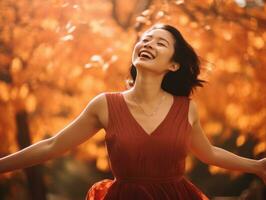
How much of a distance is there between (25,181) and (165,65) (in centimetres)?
128

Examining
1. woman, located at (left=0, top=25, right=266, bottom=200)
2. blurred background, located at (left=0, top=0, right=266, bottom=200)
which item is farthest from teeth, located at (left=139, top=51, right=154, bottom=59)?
blurred background, located at (left=0, top=0, right=266, bottom=200)

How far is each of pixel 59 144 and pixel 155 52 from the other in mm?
412

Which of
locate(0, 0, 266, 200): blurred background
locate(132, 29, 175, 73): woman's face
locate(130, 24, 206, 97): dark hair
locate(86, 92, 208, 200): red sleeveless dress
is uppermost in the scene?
locate(132, 29, 175, 73): woman's face

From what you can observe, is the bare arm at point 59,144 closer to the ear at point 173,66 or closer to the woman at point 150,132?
the woman at point 150,132

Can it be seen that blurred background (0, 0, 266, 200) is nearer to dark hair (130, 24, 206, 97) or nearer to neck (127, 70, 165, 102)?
dark hair (130, 24, 206, 97)

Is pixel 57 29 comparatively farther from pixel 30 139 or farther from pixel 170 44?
pixel 170 44

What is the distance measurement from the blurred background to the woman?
856 millimetres

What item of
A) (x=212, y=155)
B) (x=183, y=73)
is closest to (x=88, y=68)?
(x=183, y=73)

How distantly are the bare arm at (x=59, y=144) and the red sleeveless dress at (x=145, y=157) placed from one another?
6 centimetres

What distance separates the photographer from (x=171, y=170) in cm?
126

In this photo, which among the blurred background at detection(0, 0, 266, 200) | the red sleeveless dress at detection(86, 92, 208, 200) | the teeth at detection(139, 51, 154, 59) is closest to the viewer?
the red sleeveless dress at detection(86, 92, 208, 200)

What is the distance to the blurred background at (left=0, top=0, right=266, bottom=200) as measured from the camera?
7.39 ft

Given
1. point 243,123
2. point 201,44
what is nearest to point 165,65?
point 201,44

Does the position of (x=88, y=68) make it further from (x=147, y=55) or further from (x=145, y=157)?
(x=145, y=157)
